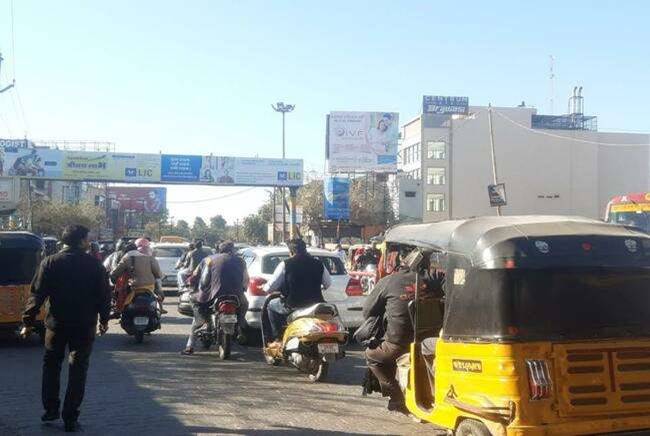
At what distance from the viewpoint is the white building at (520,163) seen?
2677 inches

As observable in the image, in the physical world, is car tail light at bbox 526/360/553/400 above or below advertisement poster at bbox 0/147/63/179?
below

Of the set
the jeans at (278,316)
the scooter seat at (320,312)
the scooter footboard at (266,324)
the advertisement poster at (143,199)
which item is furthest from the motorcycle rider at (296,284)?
the advertisement poster at (143,199)

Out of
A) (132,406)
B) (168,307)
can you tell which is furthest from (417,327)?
(168,307)

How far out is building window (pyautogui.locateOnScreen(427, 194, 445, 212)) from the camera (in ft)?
227

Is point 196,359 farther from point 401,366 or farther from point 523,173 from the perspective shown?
point 523,173

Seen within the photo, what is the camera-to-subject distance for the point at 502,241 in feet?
16.3

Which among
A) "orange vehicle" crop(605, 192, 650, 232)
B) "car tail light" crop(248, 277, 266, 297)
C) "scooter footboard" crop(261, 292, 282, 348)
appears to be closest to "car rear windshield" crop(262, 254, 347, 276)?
"car tail light" crop(248, 277, 266, 297)

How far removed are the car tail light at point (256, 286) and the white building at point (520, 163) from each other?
55.2m

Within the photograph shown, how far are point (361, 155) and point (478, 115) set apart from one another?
2301cm

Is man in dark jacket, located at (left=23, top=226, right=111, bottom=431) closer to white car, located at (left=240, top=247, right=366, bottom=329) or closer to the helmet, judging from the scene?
white car, located at (left=240, top=247, right=366, bottom=329)

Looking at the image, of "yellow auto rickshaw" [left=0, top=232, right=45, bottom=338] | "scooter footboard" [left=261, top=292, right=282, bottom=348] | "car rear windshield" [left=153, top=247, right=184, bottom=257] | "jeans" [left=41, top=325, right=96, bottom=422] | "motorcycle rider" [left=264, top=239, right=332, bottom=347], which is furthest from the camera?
"car rear windshield" [left=153, top=247, right=184, bottom=257]

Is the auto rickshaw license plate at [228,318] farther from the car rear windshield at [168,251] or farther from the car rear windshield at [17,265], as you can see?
the car rear windshield at [168,251]

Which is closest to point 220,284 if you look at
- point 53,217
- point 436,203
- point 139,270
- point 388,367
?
point 139,270

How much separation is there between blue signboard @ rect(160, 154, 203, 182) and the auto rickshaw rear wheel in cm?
3885
